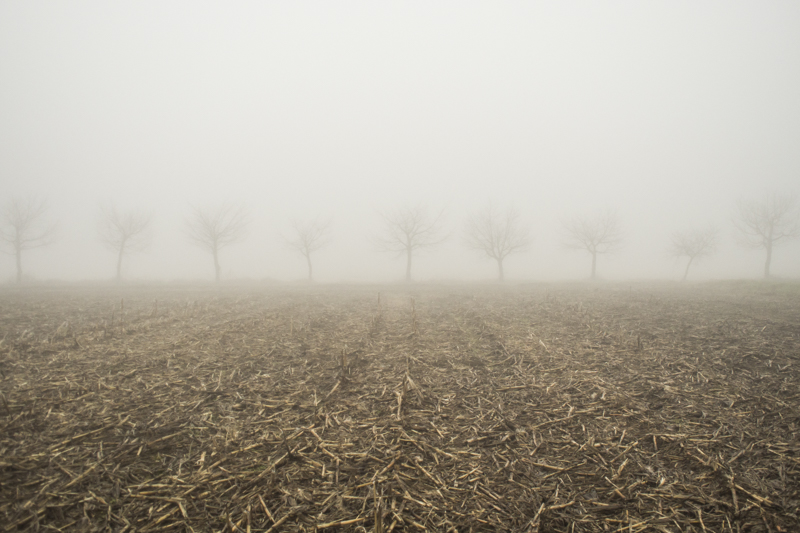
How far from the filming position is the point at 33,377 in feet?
19.2

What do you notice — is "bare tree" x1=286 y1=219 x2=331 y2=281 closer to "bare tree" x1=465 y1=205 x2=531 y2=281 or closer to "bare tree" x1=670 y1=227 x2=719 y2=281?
"bare tree" x1=465 y1=205 x2=531 y2=281

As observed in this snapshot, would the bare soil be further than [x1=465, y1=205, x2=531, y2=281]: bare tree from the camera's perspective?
No

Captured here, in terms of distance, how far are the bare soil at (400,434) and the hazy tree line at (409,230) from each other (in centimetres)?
3130

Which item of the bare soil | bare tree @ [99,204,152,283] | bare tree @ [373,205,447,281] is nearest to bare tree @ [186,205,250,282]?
bare tree @ [99,204,152,283]

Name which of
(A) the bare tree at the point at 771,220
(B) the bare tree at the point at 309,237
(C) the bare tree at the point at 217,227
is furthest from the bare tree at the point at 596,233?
(C) the bare tree at the point at 217,227

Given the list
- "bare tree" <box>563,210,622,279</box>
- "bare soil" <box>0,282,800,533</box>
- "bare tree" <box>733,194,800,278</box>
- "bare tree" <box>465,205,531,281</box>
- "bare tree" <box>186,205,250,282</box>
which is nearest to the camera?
"bare soil" <box>0,282,800,533</box>

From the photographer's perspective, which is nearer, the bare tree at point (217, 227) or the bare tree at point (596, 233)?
the bare tree at point (217, 227)

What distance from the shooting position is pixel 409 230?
1628 inches

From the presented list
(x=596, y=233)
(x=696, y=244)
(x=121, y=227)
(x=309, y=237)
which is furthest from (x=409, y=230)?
(x=696, y=244)

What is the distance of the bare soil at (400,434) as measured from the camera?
118 inches

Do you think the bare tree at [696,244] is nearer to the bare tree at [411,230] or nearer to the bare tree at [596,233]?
the bare tree at [596,233]

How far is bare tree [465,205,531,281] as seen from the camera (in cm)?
4084

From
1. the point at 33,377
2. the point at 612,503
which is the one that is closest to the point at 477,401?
the point at 612,503

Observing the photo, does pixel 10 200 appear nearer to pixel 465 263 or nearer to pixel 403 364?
pixel 403 364
